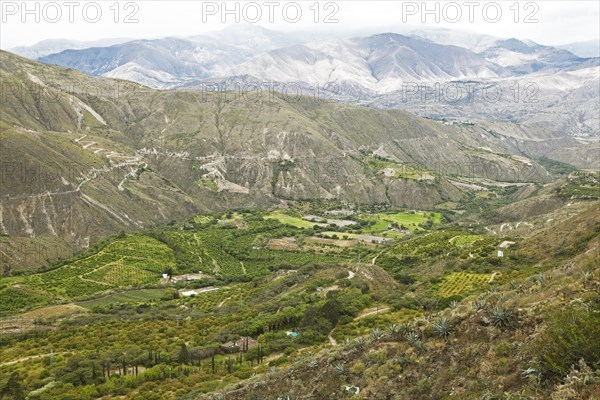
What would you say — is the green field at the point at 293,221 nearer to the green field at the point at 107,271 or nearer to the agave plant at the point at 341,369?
the green field at the point at 107,271

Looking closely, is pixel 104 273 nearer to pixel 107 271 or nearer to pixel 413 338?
pixel 107 271

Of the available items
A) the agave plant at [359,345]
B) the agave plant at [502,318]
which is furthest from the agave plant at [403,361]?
the agave plant at [502,318]

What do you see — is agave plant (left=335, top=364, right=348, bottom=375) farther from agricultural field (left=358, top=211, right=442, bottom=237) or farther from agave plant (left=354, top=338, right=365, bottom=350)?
agricultural field (left=358, top=211, right=442, bottom=237)

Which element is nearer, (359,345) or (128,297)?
(359,345)

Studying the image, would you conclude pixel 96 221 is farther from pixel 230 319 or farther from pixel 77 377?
pixel 77 377

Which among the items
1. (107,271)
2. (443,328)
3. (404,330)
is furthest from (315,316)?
(107,271)

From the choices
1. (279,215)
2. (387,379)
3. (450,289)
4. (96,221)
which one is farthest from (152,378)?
(279,215)
